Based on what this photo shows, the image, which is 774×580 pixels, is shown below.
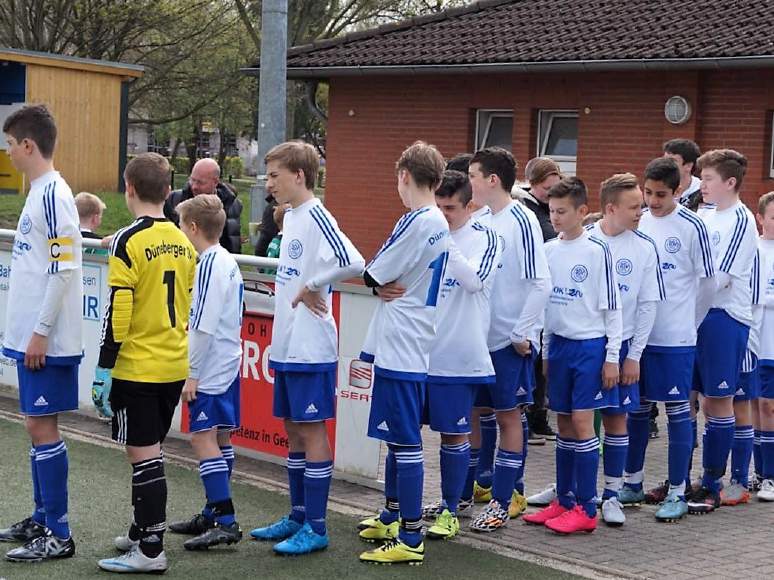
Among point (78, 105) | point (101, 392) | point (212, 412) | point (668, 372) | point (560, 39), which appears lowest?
point (101, 392)

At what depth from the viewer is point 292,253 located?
629 cm

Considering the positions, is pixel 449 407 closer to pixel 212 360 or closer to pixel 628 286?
pixel 212 360

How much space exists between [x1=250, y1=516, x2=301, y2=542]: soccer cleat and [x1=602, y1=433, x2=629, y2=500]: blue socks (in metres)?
1.84

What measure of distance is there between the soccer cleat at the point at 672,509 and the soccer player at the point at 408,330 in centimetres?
177

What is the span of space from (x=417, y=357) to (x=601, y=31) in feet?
40.6

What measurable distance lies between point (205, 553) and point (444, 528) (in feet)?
4.14

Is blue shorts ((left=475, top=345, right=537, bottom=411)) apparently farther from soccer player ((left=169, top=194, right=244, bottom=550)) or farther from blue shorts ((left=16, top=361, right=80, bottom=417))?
blue shorts ((left=16, top=361, right=80, bottom=417))

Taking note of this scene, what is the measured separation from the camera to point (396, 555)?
20.0 feet

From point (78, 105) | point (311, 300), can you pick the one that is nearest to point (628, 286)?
point (311, 300)

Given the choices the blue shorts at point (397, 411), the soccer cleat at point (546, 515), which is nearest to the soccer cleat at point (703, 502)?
the soccer cleat at point (546, 515)

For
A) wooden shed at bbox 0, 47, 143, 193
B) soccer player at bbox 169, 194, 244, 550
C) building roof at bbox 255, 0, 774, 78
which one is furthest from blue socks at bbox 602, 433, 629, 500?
wooden shed at bbox 0, 47, 143, 193

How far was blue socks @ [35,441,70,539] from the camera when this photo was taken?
236 inches

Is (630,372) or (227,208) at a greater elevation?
(227,208)

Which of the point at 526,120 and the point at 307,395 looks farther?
the point at 526,120
